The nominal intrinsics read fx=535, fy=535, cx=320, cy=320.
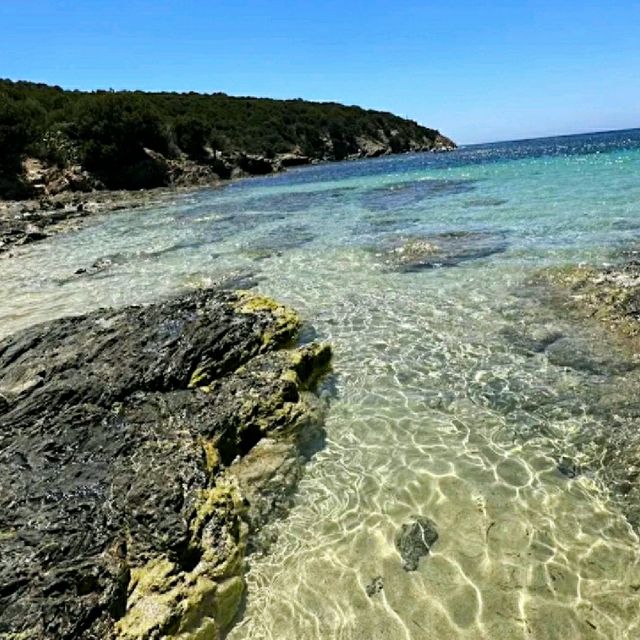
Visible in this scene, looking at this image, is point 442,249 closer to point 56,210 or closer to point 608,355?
point 608,355

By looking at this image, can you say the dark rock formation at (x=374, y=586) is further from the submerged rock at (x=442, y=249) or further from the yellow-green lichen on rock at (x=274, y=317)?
the submerged rock at (x=442, y=249)

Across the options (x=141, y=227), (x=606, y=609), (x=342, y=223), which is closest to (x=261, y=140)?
(x=141, y=227)

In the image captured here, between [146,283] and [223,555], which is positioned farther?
[146,283]

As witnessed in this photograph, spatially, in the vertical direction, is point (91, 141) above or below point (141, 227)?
above

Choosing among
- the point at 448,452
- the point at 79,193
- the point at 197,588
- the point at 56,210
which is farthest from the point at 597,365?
the point at 79,193

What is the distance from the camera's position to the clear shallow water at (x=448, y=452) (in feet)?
15.8

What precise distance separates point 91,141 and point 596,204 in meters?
46.7

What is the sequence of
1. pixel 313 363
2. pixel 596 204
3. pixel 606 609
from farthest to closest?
pixel 596 204, pixel 313 363, pixel 606 609

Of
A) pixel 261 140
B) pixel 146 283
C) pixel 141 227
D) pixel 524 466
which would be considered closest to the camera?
pixel 524 466

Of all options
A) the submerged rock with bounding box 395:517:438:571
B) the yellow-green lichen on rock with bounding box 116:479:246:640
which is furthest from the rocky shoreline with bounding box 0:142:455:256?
the submerged rock with bounding box 395:517:438:571

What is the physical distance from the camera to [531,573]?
504cm

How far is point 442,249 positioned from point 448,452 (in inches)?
450

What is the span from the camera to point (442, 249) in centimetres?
1734

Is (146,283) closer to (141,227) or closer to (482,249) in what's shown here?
(482,249)
